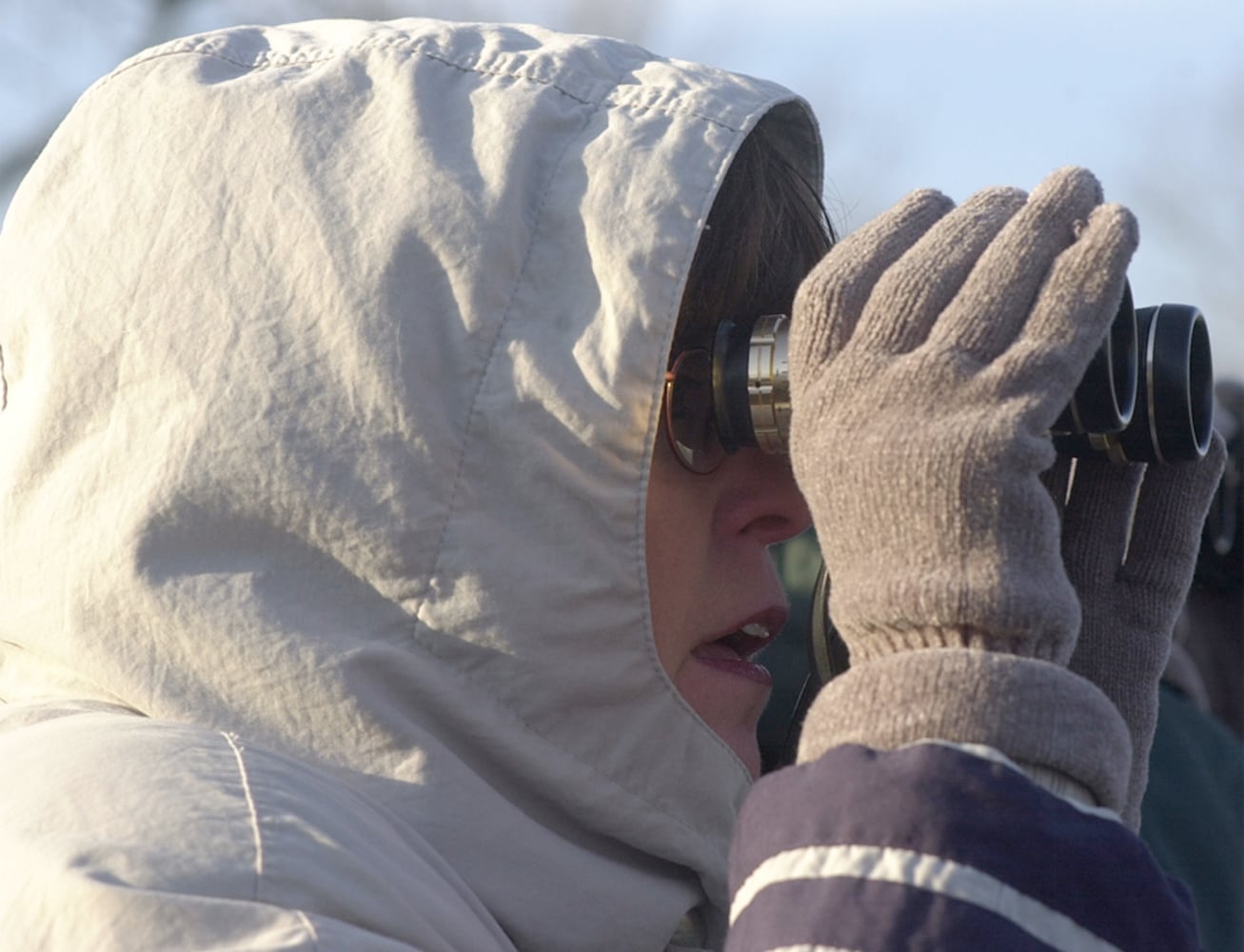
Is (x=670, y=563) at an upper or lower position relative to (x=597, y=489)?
lower

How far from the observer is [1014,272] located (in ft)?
3.52

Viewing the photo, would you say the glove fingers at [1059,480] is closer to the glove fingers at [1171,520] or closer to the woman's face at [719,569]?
the glove fingers at [1171,520]

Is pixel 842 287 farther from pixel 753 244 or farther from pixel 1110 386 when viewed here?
→ pixel 753 244

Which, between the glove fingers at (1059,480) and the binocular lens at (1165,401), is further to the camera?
the glove fingers at (1059,480)

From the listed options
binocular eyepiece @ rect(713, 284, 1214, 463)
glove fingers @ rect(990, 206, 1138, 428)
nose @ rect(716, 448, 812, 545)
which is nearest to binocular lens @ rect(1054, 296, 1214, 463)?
binocular eyepiece @ rect(713, 284, 1214, 463)

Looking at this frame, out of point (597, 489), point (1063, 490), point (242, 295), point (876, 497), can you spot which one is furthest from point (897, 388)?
point (242, 295)

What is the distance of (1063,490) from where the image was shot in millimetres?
1412

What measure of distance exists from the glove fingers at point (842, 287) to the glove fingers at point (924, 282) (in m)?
0.02

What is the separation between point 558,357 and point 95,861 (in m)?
0.51

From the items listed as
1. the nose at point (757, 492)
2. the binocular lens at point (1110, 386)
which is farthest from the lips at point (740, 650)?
the binocular lens at point (1110, 386)

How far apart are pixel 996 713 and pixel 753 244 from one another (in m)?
0.60

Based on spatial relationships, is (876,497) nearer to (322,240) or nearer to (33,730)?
(322,240)

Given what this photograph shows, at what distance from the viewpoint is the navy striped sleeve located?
0.88m

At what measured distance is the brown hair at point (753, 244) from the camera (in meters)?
1.39
